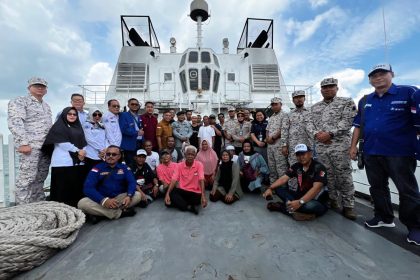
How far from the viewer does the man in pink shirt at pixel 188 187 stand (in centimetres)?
346

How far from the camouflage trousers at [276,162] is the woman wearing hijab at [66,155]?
3.07m

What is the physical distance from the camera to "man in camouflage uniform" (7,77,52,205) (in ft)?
9.44

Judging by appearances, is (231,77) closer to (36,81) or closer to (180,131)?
(180,131)

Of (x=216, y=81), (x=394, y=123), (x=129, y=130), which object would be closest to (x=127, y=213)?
Result: (x=129, y=130)

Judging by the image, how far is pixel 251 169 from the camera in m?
4.36

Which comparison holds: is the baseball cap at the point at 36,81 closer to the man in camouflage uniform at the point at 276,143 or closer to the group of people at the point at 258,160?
the group of people at the point at 258,160

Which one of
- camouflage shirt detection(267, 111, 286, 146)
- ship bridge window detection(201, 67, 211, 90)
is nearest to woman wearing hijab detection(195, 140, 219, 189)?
camouflage shirt detection(267, 111, 286, 146)

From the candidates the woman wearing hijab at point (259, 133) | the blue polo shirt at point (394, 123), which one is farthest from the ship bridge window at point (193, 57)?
the blue polo shirt at point (394, 123)

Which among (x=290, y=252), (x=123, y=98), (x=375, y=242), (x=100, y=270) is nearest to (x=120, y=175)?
(x=100, y=270)

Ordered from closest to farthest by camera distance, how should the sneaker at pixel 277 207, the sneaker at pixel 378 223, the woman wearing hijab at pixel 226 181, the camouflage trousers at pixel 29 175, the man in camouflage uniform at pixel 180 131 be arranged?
1. the sneaker at pixel 378 223
2. the camouflage trousers at pixel 29 175
3. the sneaker at pixel 277 207
4. the woman wearing hijab at pixel 226 181
5. the man in camouflage uniform at pixel 180 131

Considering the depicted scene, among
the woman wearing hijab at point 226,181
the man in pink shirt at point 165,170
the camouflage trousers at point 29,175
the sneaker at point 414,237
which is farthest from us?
the man in pink shirt at point 165,170

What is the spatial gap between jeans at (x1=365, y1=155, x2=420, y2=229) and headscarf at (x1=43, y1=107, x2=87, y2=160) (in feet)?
12.1

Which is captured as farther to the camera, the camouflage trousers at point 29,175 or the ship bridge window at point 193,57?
the ship bridge window at point 193,57

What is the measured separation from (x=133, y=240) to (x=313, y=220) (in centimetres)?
219
